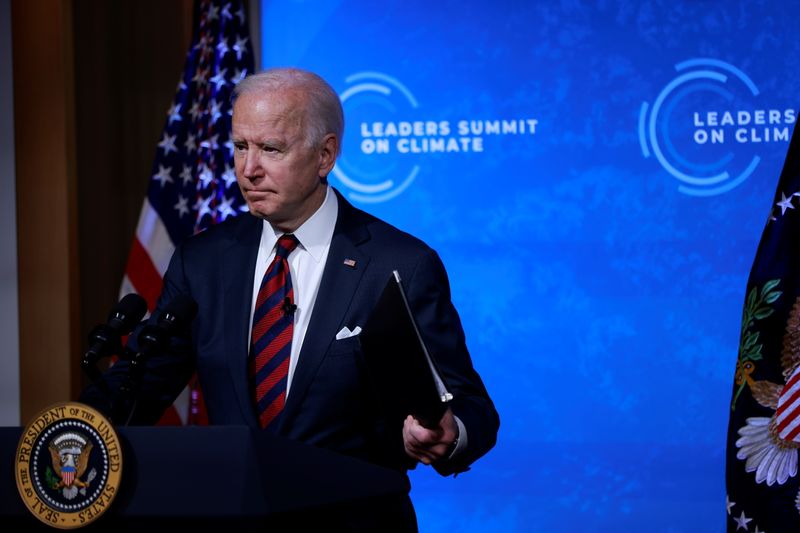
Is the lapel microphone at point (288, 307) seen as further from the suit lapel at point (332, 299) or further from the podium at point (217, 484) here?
the podium at point (217, 484)

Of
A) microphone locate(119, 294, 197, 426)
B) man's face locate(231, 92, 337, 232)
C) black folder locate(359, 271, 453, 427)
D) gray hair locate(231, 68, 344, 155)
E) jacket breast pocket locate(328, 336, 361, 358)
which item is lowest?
black folder locate(359, 271, 453, 427)

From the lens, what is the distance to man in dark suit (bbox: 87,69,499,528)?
2.21 m

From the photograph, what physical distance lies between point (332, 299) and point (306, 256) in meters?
0.15

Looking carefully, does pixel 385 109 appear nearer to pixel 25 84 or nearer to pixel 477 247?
pixel 477 247

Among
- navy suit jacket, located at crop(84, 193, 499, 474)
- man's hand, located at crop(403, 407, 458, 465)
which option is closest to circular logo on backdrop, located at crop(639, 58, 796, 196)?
navy suit jacket, located at crop(84, 193, 499, 474)

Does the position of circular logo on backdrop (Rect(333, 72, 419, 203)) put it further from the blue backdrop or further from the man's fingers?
the man's fingers

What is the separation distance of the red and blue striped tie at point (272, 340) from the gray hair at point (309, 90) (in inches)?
11.6

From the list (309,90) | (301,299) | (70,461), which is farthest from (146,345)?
(309,90)

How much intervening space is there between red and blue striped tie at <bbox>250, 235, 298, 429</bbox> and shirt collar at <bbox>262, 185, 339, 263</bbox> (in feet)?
0.22

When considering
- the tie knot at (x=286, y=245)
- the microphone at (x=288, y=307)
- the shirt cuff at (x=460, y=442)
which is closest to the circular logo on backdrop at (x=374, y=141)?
the tie knot at (x=286, y=245)

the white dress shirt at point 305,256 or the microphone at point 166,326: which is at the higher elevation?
the white dress shirt at point 305,256

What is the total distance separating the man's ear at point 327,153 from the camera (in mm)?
2377

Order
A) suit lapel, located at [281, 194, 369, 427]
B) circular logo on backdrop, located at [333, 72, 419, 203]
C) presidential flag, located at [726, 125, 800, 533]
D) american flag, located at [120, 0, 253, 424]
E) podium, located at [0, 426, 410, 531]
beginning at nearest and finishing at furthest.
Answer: podium, located at [0, 426, 410, 531]
suit lapel, located at [281, 194, 369, 427]
presidential flag, located at [726, 125, 800, 533]
american flag, located at [120, 0, 253, 424]
circular logo on backdrop, located at [333, 72, 419, 203]

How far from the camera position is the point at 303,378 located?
2188 mm
